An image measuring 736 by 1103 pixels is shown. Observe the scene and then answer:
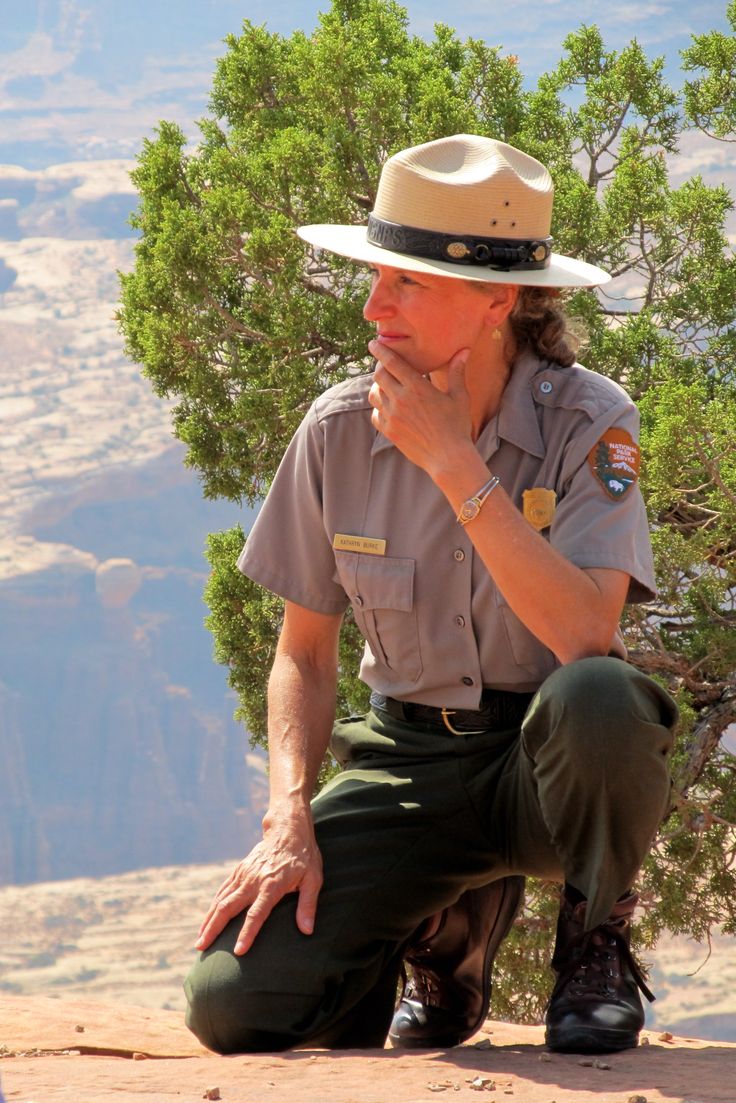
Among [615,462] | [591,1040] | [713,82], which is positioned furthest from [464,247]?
[713,82]

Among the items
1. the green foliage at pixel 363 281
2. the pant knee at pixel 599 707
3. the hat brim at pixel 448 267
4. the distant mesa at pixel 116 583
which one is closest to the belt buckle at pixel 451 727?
the pant knee at pixel 599 707

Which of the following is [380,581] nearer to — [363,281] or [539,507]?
[539,507]

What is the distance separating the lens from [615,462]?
2.63 metres

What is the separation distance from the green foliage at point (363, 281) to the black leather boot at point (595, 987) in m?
3.56

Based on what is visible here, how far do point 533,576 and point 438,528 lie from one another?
0.38 meters

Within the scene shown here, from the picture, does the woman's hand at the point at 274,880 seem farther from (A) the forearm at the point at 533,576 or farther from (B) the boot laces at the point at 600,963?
(A) the forearm at the point at 533,576

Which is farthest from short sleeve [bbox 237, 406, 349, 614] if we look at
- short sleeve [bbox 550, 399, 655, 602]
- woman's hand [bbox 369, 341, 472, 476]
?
short sleeve [bbox 550, 399, 655, 602]

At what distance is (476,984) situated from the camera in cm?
296

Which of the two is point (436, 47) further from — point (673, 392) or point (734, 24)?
point (673, 392)

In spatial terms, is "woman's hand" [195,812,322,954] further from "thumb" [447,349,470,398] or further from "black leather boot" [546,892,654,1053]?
"thumb" [447,349,470,398]

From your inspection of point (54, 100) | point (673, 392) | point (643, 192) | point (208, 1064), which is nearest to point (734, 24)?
point (643, 192)

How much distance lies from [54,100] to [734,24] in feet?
654

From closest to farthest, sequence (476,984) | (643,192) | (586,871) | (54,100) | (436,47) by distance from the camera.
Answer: (586,871), (476,984), (643,192), (436,47), (54,100)

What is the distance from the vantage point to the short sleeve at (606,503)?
2.56 metres
